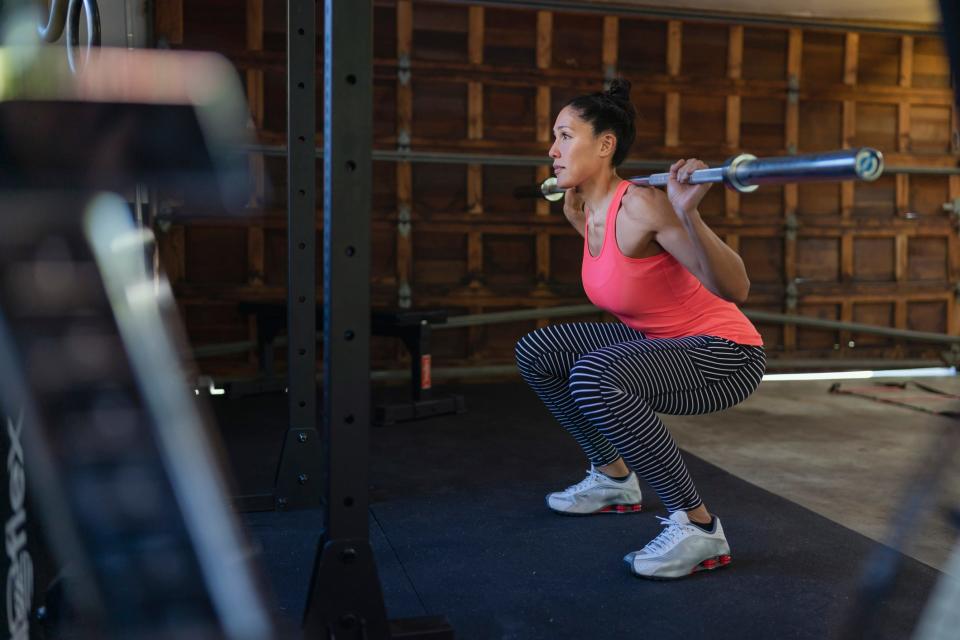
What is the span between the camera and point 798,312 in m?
5.93

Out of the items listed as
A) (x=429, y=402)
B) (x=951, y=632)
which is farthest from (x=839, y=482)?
(x=951, y=632)

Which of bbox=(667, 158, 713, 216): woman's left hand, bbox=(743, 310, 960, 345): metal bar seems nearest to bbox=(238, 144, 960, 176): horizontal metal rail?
bbox=(743, 310, 960, 345): metal bar

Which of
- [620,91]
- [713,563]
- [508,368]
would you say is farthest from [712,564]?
[508,368]

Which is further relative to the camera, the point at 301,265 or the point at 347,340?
the point at 301,265

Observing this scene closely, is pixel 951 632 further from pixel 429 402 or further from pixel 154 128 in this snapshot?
pixel 429 402

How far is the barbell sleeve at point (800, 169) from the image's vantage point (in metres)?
1.31

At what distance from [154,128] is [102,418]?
269mm

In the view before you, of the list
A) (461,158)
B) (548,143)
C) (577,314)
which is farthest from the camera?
(577,314)

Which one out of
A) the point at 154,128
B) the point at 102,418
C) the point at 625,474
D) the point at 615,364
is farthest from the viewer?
the point at 625,474

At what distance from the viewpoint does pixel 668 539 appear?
2.19 metres

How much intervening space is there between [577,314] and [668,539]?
11.2 ft

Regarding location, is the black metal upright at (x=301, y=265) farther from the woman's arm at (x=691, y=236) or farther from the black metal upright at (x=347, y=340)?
the black metal upright at (x=347, y=340)

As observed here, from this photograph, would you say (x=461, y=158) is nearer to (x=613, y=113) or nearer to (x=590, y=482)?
(x=613, y=113)

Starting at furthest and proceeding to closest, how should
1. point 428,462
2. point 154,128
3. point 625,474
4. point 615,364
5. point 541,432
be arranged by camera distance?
point 541,432
point 428,462
point 625,474
point 615,364
point 154,128
